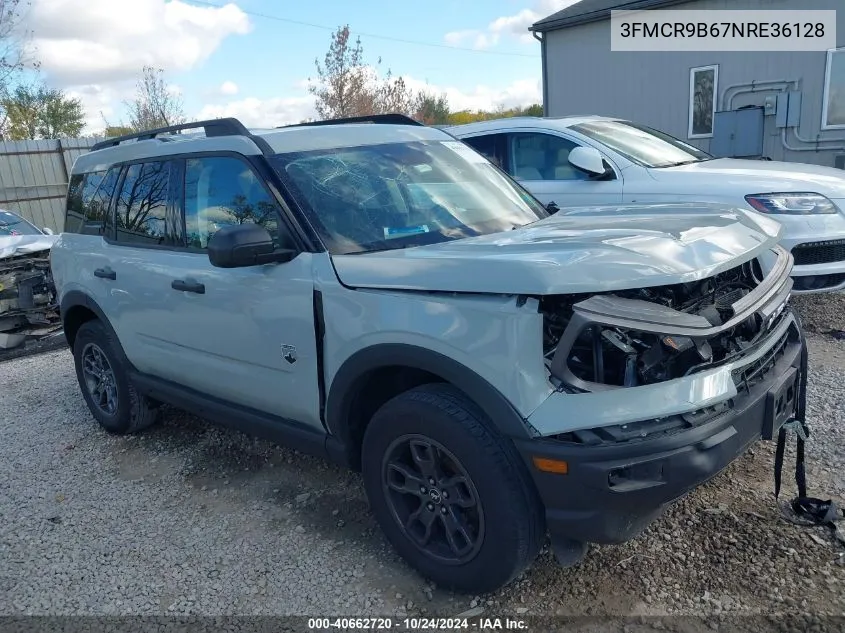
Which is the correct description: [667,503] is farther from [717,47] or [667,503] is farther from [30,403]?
[717,47]

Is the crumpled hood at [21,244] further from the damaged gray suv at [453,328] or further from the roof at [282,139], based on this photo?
the damaged gray suv at [453,328]

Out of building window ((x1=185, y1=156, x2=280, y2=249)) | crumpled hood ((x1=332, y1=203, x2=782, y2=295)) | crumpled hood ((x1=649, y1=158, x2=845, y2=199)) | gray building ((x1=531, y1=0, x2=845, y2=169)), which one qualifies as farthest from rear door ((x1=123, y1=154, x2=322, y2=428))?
gray building ((x1=531, y1=0, x2=845, y2=169))

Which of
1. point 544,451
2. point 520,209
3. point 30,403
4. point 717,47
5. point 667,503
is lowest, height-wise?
point 30,403

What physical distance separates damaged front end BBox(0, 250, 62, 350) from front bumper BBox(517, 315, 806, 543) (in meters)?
7.58

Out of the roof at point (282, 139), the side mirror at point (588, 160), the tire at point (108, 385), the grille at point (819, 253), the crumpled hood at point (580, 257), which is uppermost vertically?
the roof at point (282, 139)

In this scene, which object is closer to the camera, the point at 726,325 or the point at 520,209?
the point at 726,325

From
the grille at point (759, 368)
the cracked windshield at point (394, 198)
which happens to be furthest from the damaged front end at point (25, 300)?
the grille at point (759, 368)

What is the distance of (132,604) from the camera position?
2.94 meters

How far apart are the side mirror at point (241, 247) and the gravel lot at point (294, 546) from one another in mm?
1370

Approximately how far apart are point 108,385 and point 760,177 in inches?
205

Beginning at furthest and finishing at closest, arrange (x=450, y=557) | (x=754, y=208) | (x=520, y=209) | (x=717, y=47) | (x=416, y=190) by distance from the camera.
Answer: (x=717, y=47) < (x=754, y=208) < (x=520, y=209) < (x=416, y=190) < (x=450, y=557)

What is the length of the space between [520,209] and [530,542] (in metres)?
1.84

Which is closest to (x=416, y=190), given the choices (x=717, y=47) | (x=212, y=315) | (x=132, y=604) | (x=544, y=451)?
(x=212, y=315)

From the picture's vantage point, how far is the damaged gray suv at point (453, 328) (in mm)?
2285
